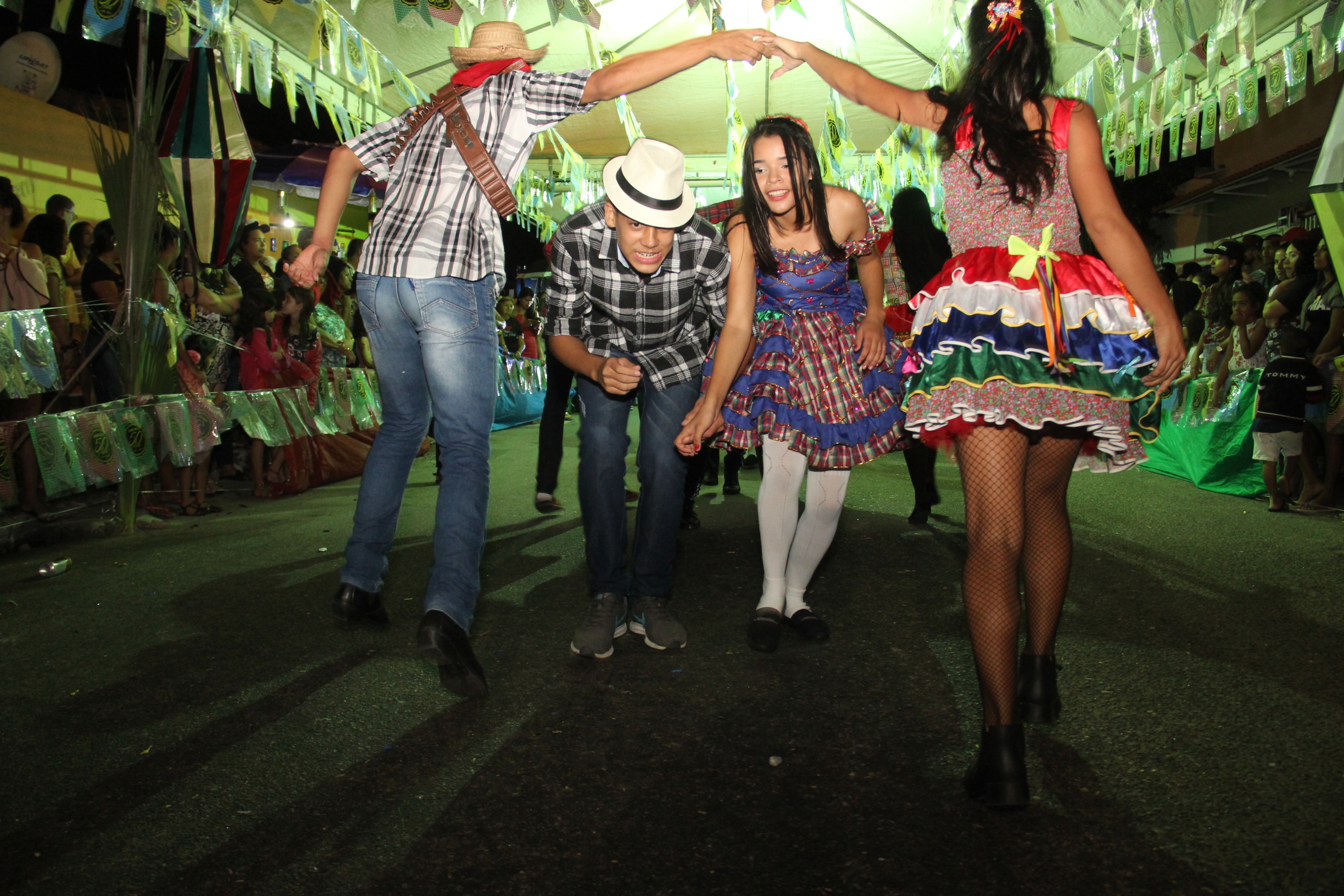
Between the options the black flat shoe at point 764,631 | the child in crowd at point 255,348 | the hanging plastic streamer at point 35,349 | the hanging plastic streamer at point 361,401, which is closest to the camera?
the black flat shoe at point 764,631

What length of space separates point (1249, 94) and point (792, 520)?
632 centimetres

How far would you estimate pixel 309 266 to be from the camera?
8.59 ft

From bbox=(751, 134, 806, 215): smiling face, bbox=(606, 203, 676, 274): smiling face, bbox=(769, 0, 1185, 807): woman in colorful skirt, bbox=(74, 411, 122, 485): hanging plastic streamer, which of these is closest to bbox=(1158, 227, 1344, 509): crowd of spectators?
bbox=(751, 134, 806, 215): smiling face

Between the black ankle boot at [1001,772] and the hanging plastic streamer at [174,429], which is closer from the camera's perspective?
the black ankle boot at [1001,772]

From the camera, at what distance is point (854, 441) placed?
114 inches

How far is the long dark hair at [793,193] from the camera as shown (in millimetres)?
2885

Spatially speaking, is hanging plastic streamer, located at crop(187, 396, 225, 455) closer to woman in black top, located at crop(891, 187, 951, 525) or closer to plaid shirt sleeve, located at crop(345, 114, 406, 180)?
plaid shirt sleeve, located at crop(345, 114, 406, 180)

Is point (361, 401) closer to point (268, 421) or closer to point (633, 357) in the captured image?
point (268, 421)

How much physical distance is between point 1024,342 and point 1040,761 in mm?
977

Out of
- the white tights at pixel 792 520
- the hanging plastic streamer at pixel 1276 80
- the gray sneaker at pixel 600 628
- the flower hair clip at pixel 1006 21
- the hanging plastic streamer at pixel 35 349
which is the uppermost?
the hanging plastic streamer at pixel 1276 80

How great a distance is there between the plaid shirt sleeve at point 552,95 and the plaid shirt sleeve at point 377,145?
1.29 feet

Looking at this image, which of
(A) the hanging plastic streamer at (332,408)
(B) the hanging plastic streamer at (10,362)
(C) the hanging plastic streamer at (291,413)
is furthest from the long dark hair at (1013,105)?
(A) the hanging plastic streamer at (332,408)

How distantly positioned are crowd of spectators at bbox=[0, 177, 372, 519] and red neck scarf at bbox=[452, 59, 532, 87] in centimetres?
318

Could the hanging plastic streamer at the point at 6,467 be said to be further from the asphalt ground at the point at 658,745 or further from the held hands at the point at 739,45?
the held hands at the point at 739,45
